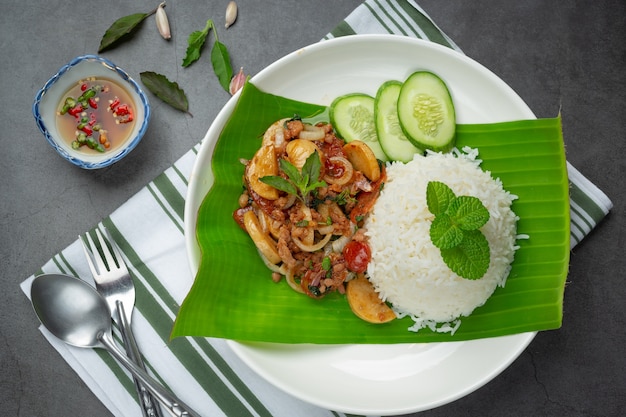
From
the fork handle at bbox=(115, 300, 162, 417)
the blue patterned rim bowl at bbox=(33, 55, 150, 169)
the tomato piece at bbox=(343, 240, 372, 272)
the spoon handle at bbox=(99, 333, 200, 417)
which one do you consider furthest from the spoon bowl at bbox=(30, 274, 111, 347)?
the tomato piece at bbox=(343, 240, 372, 272)

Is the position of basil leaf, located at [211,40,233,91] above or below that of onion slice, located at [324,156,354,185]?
above

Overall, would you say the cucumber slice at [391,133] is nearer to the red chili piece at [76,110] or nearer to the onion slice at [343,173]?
the onion slice at [343,173]

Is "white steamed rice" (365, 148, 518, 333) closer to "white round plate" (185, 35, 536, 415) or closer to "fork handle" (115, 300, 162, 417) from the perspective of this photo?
"white round plate" (185, 35, 536, 415)

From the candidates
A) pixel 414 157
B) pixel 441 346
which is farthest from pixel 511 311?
pixel 414 157

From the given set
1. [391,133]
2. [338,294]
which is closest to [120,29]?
[391,133]

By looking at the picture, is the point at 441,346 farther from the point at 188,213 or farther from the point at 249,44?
the point at 249,44

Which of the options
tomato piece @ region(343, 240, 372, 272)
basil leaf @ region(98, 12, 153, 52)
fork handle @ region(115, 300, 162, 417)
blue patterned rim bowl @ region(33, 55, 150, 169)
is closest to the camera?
tomato piece @ region(343, 240, 372, 272)

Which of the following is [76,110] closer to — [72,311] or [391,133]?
[72,311]
